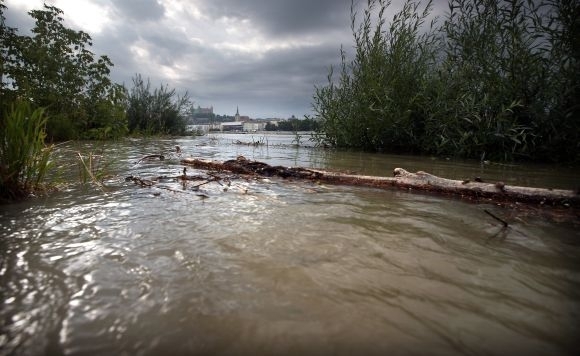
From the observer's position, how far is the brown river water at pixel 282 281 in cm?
101

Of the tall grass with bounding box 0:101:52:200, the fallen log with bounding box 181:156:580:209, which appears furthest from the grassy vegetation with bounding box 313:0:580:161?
the tall grass with bounding box 0:101:52:200

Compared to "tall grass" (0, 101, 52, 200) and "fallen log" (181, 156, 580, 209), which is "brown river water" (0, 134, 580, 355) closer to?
"tall grass" (0, 101, 52, 200)

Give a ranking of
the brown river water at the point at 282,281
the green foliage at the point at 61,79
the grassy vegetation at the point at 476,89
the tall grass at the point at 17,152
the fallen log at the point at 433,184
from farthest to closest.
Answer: the green foliage at the point at 61,79, the grassy vegetation at the point at 476,89, the fallen log at the point at 433,184, the tall grass at the point at 17,152, the brown river water at the point at 282,281

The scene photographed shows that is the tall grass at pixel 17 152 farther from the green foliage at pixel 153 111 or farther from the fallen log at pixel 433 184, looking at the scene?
the green foliage at pixel 153 111

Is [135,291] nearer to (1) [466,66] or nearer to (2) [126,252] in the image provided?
(2) [126,252]

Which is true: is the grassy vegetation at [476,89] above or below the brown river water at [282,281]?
above

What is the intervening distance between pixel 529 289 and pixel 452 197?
6.45 ft

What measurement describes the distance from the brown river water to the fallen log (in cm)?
47

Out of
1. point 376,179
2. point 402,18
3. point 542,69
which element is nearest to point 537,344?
point 376,179

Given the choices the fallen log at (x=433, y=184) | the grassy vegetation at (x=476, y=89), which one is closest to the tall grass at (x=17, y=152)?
the fallen log at (x=433, y=184)

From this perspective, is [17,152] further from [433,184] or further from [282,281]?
[433,184]

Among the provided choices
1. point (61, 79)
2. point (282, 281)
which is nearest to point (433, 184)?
point (282, 281)

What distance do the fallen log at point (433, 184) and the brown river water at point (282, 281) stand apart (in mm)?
471

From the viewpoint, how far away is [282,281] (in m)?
1.36
